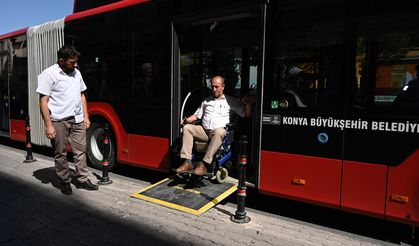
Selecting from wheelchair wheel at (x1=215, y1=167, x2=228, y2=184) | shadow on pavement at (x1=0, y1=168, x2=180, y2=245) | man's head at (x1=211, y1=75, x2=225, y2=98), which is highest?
man's head at (x1=211, y1=75, x2=225, y2=98)

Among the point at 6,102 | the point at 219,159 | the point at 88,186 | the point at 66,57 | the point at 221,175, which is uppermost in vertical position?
the point at 66,57

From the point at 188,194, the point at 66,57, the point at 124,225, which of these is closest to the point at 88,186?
the point at 124,225

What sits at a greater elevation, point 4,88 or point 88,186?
point 4,88

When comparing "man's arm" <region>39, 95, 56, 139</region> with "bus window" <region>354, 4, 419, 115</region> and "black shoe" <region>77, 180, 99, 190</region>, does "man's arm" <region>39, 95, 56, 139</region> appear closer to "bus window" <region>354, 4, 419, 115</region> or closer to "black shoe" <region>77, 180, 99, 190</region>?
"black shoe" <region>77, 180, 99, 190</region>

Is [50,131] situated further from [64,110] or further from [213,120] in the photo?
[213,120]

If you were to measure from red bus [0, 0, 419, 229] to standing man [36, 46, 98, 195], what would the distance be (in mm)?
811

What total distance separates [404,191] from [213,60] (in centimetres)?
357

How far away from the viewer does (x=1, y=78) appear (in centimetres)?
826

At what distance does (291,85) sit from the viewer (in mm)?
3812

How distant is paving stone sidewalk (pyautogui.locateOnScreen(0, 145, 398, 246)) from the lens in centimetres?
346

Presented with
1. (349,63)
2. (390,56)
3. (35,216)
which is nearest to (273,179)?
(349,63)

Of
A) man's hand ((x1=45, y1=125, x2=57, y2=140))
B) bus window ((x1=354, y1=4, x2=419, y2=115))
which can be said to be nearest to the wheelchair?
man's hand ((x1=45, y1=125, x2=57, y2=140))

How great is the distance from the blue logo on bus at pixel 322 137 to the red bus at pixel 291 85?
0.4 inches

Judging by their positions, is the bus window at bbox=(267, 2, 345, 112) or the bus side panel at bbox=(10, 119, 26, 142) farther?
the bus side panel at bbox=(10, 119, 26, 142)
